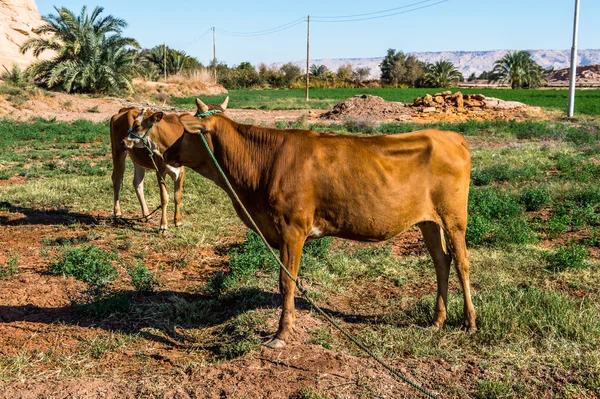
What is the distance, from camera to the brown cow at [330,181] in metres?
5.23

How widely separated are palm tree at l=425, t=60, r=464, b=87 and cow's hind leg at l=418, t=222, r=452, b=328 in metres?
87.7

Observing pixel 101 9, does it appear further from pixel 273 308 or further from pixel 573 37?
pixel 273 308

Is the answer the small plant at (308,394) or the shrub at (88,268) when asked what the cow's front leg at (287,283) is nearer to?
the small plant at (308,394)

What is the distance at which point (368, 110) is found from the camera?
3269 cm

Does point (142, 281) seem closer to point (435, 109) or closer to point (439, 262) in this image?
point (439, 262)

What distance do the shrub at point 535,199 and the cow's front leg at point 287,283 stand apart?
6610mm

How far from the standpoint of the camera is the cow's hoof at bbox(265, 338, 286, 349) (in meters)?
5.09

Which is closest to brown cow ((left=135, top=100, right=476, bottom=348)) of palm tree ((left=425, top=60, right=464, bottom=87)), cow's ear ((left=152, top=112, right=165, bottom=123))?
cow's ear ((left=152, top=112, right=165, bottom=123))

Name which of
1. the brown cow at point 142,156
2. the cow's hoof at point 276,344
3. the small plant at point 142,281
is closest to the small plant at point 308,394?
the cow's hoof at point 276,344

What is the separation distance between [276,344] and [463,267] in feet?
6.66

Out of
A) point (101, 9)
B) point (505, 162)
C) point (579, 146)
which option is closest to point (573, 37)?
point (579, 146)

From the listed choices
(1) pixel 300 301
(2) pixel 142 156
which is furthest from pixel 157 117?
(1) pixel 300 301

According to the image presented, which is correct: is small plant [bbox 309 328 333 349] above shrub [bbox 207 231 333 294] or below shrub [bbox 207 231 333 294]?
below

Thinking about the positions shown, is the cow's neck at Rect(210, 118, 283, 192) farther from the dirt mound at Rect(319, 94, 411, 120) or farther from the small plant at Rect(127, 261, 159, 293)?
the dirt mound at Rect(319, 94, 411, 120)
